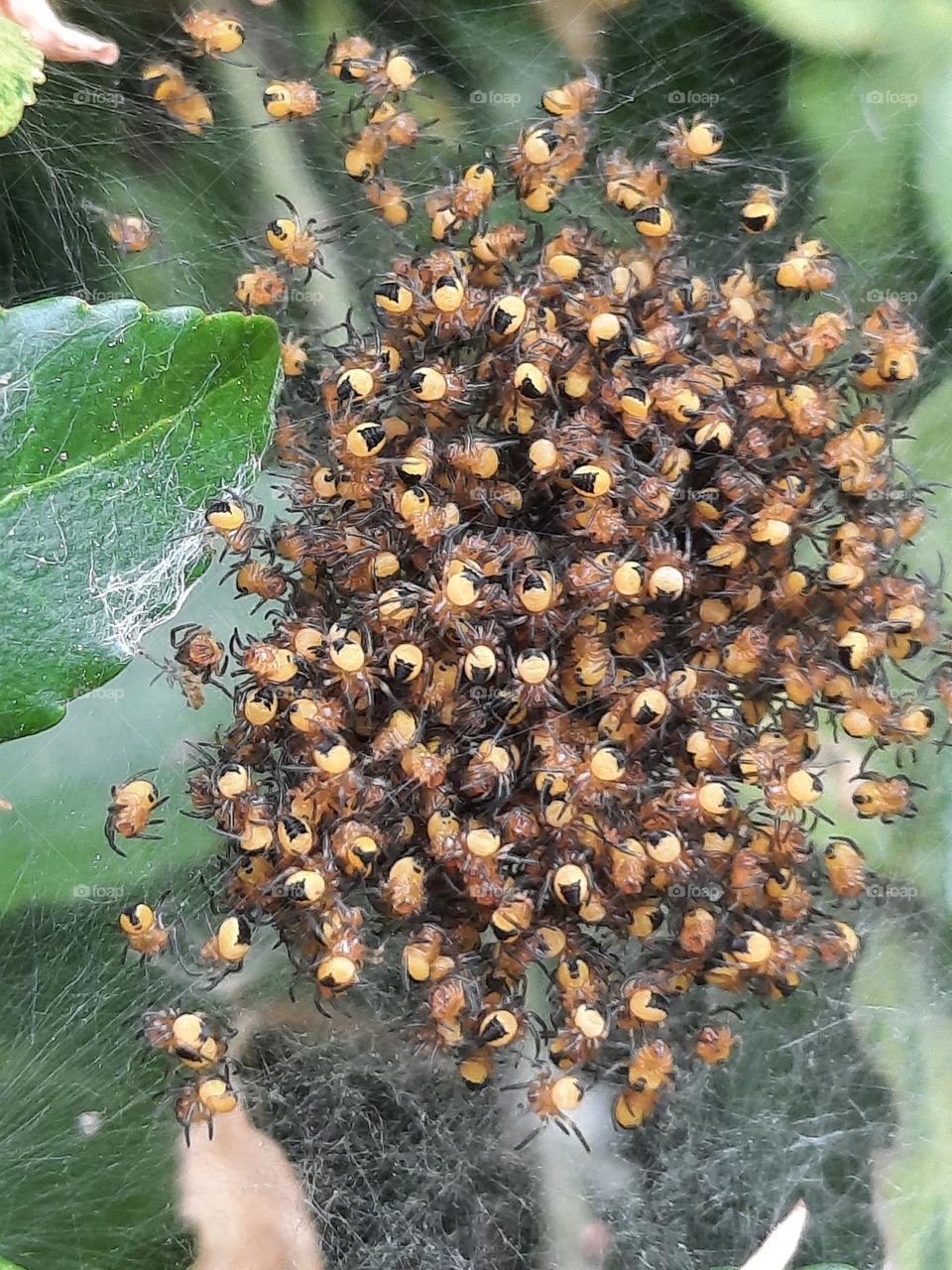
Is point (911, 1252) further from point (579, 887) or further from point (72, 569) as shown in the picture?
point (72, 569)

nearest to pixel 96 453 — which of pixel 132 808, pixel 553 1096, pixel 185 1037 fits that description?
pixel 132 808

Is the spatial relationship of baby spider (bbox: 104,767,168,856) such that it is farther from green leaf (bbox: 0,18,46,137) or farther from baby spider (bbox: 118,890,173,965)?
green leaf (bbox: 0,18,46,137)

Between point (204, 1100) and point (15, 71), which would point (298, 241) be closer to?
point (15, 71)

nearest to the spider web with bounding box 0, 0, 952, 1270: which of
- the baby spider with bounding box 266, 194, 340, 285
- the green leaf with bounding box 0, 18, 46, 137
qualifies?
the baby spider with bounding box 266, 194, 340, 285

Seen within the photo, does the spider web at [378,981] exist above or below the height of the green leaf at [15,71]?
below

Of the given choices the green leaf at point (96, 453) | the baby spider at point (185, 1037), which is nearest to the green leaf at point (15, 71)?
the green leaf at point (96, 453)

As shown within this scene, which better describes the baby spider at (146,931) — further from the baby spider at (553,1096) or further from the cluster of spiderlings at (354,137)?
the cluster of spiderlings at (354,137)

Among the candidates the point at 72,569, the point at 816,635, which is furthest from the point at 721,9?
the point at 72,569
